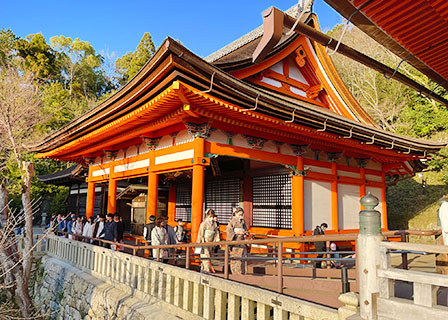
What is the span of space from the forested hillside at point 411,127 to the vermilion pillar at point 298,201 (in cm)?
670

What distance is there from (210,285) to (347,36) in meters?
38.2

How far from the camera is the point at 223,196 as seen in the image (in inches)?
496

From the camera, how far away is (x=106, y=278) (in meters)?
7.58

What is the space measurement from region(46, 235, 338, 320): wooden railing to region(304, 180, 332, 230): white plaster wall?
4.84 m

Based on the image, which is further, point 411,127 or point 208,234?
point 411,127

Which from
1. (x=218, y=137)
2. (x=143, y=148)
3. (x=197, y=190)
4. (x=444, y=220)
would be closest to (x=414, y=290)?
(x=444, y=220)

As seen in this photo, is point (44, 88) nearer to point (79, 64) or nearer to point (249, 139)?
point (79, 64)

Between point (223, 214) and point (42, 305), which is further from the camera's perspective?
point (223, 214)

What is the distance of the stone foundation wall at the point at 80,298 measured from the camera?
5.71 metres

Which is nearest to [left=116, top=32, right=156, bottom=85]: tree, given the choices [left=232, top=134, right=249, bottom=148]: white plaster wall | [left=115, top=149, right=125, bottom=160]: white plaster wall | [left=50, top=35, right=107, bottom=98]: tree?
[left=50, top=35, right=107, bottom=98]: tree

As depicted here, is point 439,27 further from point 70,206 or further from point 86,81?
point 86,81

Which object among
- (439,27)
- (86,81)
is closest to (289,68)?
(439,27)

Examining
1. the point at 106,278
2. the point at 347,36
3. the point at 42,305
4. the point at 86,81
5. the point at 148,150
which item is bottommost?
the point at 42,305

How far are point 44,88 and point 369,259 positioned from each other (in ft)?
116
